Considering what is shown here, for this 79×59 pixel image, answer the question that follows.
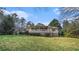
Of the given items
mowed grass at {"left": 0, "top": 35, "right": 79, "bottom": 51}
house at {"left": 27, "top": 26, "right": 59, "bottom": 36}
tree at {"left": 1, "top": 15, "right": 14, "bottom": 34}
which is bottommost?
mowed grass at {"left": 0, "top": 35, "right": 79, "bottom": 51}

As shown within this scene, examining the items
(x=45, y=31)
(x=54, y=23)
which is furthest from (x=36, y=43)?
(x=54, y=23)

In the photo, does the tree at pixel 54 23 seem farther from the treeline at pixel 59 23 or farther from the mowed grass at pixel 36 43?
the mowed grass at pixel 36 43

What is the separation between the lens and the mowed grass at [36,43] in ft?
8.55

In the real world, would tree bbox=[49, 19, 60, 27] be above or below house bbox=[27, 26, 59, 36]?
above

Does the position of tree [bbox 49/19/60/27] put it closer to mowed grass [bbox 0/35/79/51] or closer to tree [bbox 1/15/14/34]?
mowed grass [bbox 0/35/79/51]

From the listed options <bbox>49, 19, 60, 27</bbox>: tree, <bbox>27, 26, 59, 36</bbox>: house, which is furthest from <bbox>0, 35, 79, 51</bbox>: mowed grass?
<bbox>49, 19, 60, 27</bbox>: tree

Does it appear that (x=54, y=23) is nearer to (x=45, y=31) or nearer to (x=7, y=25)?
(x=45, y=31)

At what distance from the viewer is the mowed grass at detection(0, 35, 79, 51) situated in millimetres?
2607

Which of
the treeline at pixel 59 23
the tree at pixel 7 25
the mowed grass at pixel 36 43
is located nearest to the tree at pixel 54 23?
the treeline at pixel 59 23

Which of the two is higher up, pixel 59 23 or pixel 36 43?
pixel 59 23

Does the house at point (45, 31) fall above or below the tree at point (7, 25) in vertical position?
below

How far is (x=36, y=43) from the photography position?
103 inches
